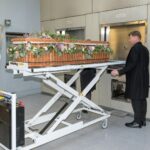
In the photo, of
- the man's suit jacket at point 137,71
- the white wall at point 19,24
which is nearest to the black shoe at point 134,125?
the man's suit jacket at point 137,71

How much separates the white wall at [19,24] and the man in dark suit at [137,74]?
3251 millimetres

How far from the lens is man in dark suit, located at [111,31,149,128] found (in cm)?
387

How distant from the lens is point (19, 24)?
6332mm

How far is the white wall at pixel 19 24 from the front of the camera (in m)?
6.05

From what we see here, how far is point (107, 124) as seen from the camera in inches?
166

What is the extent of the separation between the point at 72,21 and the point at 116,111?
2.35m

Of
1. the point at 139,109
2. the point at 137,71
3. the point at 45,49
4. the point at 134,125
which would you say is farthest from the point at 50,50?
the point at 134,125

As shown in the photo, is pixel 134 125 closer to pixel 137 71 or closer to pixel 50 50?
pixel 137 71

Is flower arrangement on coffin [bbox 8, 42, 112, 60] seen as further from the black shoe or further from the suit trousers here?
the black shoe

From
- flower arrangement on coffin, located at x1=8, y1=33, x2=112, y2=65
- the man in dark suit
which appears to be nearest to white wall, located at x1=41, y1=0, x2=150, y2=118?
the man in dark suit

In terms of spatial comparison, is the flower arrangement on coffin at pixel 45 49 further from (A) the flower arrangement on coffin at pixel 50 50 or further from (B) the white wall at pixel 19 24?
(B) the white wall at pixel 19 24

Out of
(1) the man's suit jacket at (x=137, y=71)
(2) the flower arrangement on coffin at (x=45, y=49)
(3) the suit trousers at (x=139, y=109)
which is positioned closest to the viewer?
(2) the flower arrangement on coffin at (x=45, y=49)

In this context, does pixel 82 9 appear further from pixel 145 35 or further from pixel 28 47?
pixel 28 47

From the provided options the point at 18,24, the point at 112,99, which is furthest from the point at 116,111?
the point at 18,24
